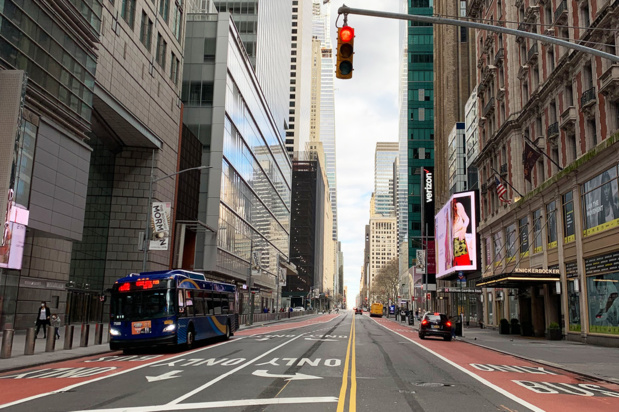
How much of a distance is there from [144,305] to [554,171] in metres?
27.8

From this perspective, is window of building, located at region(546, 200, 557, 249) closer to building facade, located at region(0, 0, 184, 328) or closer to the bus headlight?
building facade, located at region(0, 0, 184, 328)

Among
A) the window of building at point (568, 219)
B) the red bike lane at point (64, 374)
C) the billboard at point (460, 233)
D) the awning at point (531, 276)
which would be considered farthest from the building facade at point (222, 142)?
the red bike lane at point (64, 374)

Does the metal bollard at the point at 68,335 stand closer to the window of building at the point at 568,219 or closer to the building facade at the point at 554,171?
the building facade at the point at 554,171

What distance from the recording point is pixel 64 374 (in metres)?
14.5

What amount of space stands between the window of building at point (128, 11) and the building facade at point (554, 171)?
2859 centimetres

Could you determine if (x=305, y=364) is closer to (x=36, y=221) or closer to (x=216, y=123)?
(x=36, y=221)

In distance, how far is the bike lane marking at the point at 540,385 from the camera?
10547mm

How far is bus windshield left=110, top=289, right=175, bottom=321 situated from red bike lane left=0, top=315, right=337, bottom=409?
1553 millimetres

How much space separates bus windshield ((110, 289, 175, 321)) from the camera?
21234 millimetres

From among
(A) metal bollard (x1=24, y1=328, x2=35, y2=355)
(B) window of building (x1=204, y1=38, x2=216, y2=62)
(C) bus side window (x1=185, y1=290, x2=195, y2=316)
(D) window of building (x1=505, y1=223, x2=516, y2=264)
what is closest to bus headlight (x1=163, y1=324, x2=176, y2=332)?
(C) bus side window (x1=185, y1=290, x2=195, y2=316)

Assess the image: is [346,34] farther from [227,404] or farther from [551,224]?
[551,224]

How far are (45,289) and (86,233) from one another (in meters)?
13.5

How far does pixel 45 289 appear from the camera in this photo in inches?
1256

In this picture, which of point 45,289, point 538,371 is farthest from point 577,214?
point 45,289
